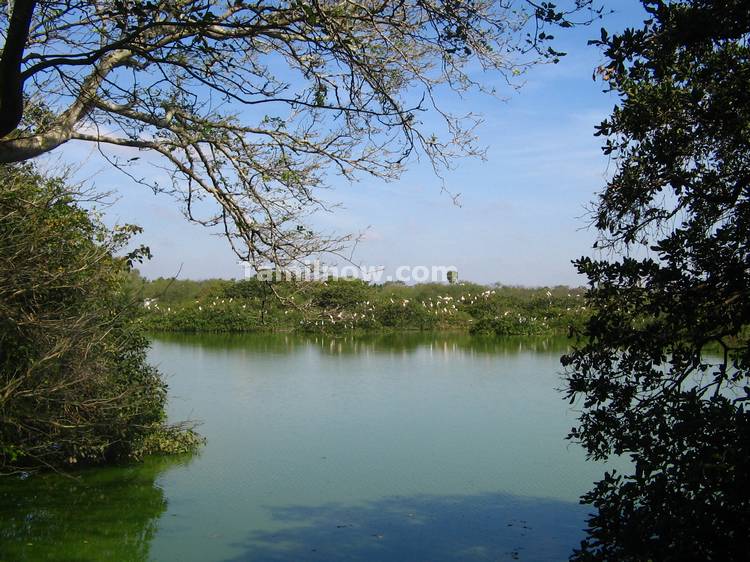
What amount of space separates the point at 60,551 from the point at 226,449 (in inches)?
108

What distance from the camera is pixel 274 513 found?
5.43m

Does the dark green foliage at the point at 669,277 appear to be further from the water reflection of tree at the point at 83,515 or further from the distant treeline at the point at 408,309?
the distant treeline at the point at 408,309

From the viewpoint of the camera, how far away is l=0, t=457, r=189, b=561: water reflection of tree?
4.59 meters

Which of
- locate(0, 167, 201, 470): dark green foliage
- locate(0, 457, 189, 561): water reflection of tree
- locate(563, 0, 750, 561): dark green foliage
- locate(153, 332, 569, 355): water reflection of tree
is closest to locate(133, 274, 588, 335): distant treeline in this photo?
locate(153, 332, 569, 355): water reflection of tree

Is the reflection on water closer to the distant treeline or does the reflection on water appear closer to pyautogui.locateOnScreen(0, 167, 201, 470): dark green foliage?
pyautogui.locateOnScreen(0, 167, 201, 470): dark green foliage

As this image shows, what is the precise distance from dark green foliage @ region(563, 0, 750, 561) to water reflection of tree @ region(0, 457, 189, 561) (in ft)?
11.2

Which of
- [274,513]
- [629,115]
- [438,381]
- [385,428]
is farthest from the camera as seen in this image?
[438,381]

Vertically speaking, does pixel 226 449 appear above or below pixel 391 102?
below

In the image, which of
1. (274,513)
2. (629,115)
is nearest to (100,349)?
(274,513)

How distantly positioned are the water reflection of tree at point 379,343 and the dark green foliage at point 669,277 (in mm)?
13362

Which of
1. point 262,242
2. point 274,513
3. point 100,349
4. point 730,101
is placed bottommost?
point 274,513

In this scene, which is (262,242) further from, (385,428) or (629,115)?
(385,428)

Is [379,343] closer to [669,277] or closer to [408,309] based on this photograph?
[408,309]

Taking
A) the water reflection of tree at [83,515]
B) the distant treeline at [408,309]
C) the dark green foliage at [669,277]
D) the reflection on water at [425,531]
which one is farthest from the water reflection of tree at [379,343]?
the dark green foliage at [669,277]
